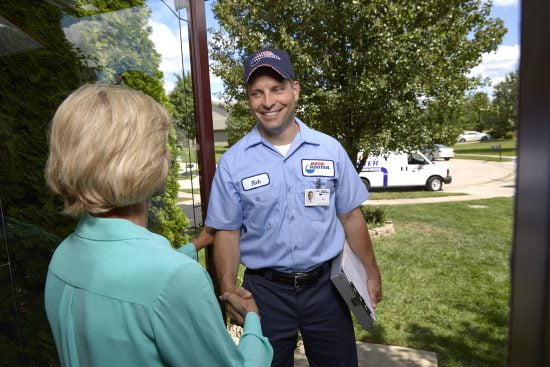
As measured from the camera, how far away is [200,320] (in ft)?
2.98

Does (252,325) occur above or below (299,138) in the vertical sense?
below

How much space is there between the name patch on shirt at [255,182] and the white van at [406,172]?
40.5ft

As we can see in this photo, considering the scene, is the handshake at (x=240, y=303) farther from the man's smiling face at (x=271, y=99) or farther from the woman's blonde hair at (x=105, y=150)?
the man's smiling face at (x=271, y=99)

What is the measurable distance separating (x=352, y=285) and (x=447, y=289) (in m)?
3.58

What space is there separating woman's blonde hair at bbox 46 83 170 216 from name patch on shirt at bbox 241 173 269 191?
3.62ft

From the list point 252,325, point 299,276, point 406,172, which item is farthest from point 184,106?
point 406,172

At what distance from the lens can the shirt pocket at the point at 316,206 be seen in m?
2.13

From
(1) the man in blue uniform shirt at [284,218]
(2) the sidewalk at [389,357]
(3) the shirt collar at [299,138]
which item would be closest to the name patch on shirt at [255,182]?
(1) the man in blue uniform shirt at [284,218]

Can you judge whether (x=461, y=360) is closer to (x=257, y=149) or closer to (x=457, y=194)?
(x=257, y=149)

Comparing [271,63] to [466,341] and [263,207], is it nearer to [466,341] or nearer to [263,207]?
[263,207]

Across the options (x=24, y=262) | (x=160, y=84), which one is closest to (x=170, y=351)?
(x=24, y=262)

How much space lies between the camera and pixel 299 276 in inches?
83.5

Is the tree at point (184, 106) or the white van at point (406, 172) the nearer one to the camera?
the tree at point (184, 106)

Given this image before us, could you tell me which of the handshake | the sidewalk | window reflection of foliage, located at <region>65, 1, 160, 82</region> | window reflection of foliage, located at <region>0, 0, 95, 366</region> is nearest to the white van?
the sidewalk
